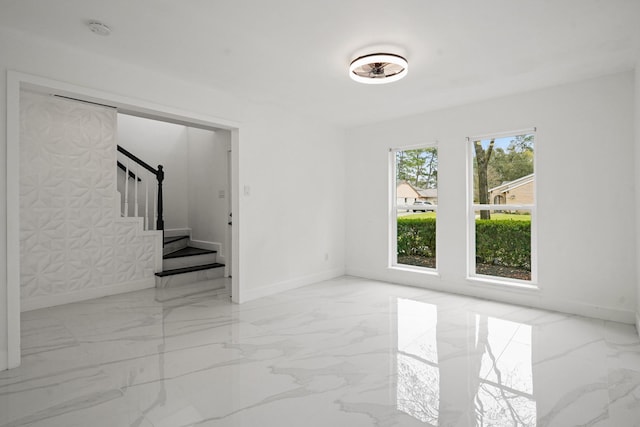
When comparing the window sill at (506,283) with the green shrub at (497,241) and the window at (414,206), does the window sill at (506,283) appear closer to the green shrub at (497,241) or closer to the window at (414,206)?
the green shrub at (497,241)

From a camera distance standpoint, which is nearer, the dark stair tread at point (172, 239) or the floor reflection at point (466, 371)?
the floor reflection at point (466, 371)

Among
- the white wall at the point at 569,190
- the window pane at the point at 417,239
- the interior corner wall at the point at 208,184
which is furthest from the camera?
the interior corner wall at the point at 208,184

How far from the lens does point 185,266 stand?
5652 mm

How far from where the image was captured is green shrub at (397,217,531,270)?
13.7 feet

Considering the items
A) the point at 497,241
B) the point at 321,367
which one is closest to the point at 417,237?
the point at 497,241

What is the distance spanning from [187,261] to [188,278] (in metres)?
0.50

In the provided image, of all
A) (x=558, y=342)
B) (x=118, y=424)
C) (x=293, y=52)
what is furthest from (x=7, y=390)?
(x=558, y=342)

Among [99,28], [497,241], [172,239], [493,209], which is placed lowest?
[172,239]

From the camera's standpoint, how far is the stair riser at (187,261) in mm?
5438

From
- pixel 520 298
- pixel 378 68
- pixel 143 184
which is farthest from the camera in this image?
pixel 143 184

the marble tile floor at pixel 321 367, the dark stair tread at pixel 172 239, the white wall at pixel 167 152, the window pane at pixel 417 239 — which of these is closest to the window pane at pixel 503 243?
the marble tile floor at pixel 321 367

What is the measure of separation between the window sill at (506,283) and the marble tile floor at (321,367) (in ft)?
0.92

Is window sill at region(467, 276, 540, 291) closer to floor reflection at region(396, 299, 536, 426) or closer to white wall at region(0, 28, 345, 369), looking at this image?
Answer: floor reflection at region(396, 299, 536, 426)

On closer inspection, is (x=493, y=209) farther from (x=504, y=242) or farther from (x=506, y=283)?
(x=506, y=283)
